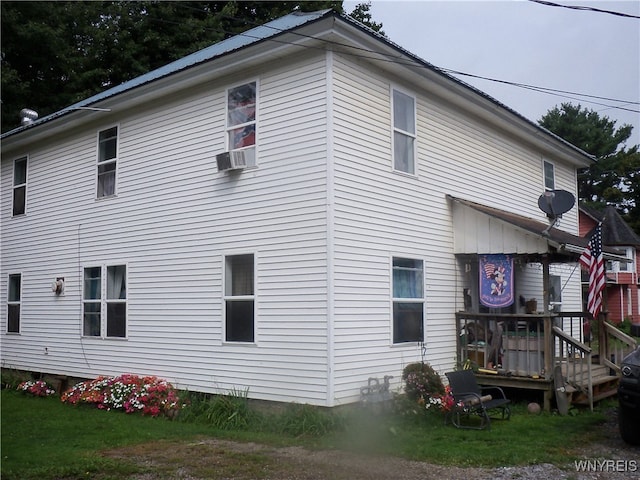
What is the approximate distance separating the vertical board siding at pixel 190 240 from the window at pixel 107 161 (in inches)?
9.2

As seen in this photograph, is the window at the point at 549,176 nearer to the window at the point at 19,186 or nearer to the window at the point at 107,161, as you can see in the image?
the window at the point at 107,161

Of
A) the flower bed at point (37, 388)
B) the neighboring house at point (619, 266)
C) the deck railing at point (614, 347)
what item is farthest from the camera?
the neighboring house at point (619, 266)

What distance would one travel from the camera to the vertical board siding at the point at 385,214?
9695 mm

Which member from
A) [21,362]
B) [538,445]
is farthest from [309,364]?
[21,362]

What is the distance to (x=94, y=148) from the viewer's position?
1388 cm

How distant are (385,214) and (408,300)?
1.52 metres

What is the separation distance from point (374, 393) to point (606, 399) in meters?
5.23

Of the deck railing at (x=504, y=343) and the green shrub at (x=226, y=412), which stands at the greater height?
the deck railing at (x=504, y=343)

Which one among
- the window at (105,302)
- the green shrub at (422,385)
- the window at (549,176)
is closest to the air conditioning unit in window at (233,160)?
the window at (105,302)

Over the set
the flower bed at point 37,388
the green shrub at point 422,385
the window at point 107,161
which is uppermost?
the window at point 107,161

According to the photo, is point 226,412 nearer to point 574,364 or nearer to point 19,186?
point 574,364

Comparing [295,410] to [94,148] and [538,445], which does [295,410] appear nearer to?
[538,445]

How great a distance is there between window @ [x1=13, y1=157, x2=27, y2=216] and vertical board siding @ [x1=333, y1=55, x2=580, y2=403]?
31.5ft

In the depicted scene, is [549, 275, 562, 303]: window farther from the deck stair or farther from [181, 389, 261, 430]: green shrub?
[181, 389, 261, 430]: green shrub
